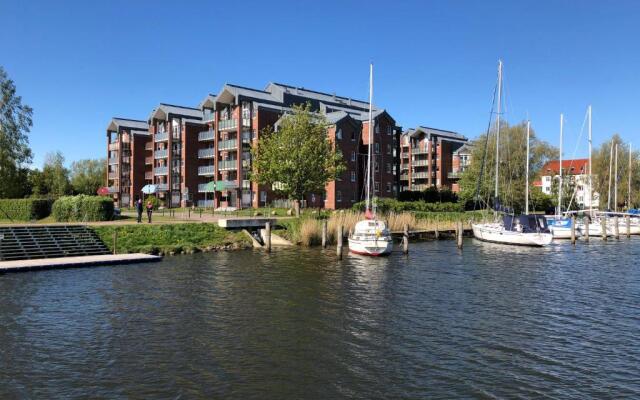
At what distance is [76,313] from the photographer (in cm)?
1809

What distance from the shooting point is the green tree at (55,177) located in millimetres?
100975

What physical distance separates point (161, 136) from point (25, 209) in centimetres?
4351

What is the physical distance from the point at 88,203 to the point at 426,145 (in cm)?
7168

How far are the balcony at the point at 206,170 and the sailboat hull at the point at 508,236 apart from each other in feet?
149

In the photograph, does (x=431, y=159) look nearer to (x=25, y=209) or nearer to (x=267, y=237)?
(x=267, y=237)

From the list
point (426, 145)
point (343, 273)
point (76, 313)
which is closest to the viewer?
point (76, 313)

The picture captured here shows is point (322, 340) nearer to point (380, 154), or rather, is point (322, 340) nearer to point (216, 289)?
point (216, 289)

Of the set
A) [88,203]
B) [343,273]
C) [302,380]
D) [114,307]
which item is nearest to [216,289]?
[114,307]

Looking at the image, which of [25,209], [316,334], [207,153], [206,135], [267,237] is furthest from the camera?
[206,135]

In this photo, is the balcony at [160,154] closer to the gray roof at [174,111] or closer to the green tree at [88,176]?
the gray roof at [174,111]

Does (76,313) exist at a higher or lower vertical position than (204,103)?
lower

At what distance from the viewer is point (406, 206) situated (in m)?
57.0

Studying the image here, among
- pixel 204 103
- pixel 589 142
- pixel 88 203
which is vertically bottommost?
pixel 88 203

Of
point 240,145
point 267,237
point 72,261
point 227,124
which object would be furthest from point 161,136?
point 72,261
